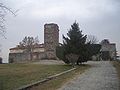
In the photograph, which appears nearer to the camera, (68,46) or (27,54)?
(68,46)

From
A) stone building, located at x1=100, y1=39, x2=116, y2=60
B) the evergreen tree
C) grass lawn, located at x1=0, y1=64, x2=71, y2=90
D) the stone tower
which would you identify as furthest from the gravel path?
stone building, located at x1=100, y1=39, x2=116, y2=60

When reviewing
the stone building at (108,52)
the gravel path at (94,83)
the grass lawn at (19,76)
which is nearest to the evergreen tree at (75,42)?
the grass lawn at (19,76)

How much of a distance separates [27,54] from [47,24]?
39.7 feet

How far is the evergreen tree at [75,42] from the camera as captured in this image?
39.1 m

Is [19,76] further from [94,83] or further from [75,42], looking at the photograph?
[75,42]

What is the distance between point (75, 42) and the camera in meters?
39.8

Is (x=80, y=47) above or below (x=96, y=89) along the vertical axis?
above

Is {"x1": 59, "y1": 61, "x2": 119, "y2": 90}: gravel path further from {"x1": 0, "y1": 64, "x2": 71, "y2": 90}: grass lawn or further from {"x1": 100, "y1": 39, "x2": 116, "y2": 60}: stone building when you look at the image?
{"x1": 100, "y1": 39, "x2": 116, "y2": 60}: stone building

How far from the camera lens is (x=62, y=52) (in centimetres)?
4000

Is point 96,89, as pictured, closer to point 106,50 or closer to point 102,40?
point 106,50

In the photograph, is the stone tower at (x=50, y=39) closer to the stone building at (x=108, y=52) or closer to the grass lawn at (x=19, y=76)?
the stone building at (x=108, y=52)

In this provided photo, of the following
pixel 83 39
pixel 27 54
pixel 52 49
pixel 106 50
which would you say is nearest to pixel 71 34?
pixel 83 39

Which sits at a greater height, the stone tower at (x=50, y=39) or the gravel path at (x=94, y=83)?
the stone tower at (x=50, y=39)

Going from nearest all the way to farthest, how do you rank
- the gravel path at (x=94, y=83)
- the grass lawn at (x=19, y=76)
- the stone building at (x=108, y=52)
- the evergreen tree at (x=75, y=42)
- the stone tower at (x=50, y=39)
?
the gravel path at (x=94, y=83), the grass lawn at (x=19, y=76), the evergreen tree at (x=75, y=42), the stone tower at (x=50, y=39), the stone building at (x=108, y=52)
